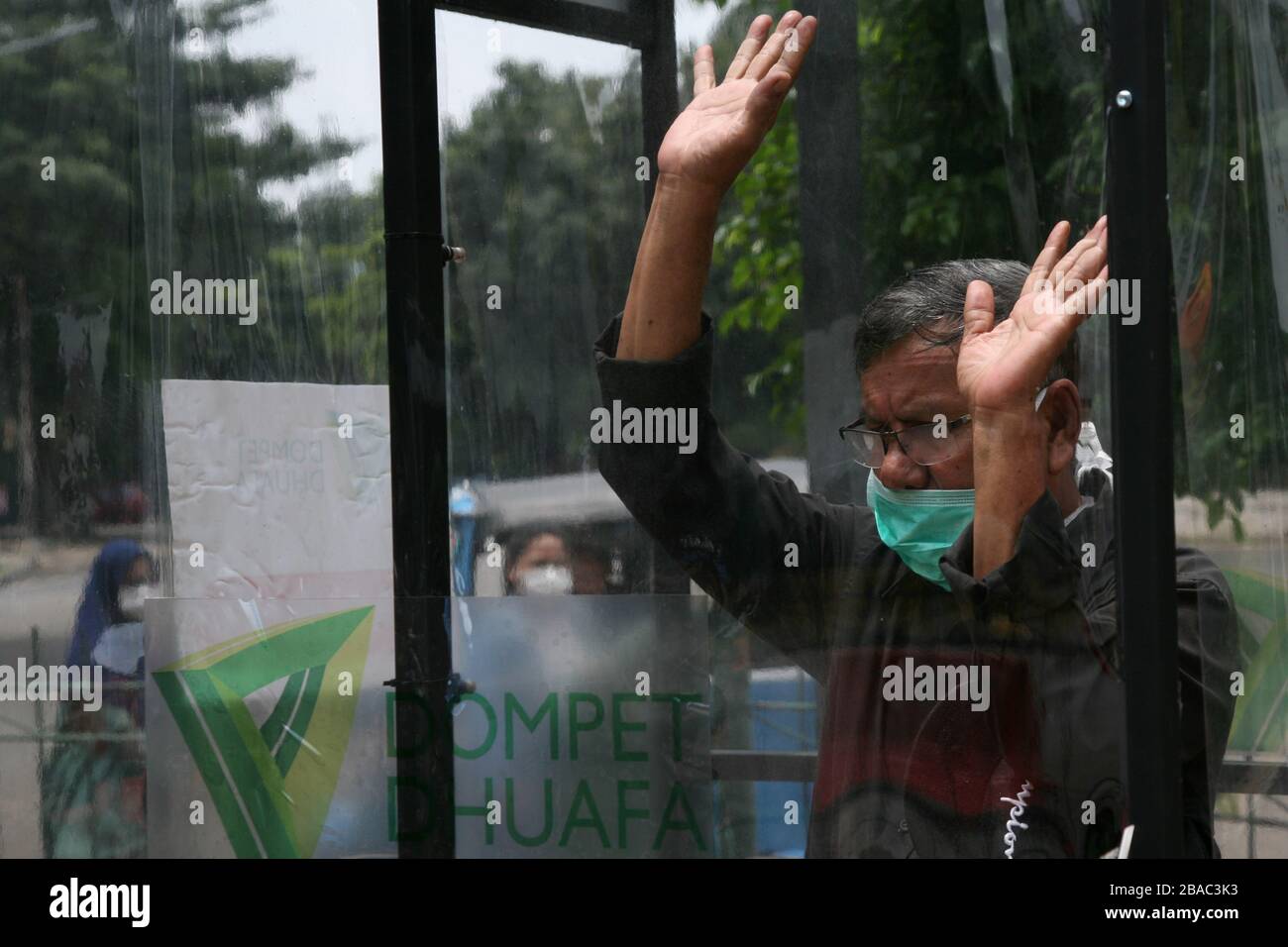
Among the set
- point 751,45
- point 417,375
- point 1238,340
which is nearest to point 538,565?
point 417,375

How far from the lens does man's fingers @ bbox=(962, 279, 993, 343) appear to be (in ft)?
7.65

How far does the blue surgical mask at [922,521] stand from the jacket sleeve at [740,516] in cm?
7

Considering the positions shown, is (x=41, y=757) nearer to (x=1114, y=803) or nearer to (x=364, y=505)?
(x=364, y=505)

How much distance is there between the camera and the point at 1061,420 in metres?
2.33

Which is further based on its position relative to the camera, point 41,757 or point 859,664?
point 41,757

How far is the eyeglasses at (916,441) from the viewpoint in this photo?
2334mm

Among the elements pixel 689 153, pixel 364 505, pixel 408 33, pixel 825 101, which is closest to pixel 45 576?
pixel 364 505

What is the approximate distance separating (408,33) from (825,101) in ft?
2.54

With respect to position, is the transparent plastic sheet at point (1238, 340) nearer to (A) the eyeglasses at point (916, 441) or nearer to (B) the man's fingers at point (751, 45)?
(A) the eyeglasses at point (916, 441)

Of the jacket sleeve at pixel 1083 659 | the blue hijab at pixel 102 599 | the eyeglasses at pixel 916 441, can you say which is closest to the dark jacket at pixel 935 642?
the jacket sleeve at pixel 1083 659

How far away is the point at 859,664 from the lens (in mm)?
2441

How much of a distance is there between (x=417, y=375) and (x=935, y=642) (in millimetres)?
1062

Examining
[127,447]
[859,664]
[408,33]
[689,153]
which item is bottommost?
[859,664]

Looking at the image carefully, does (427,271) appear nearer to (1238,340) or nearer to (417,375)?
(417,375)
